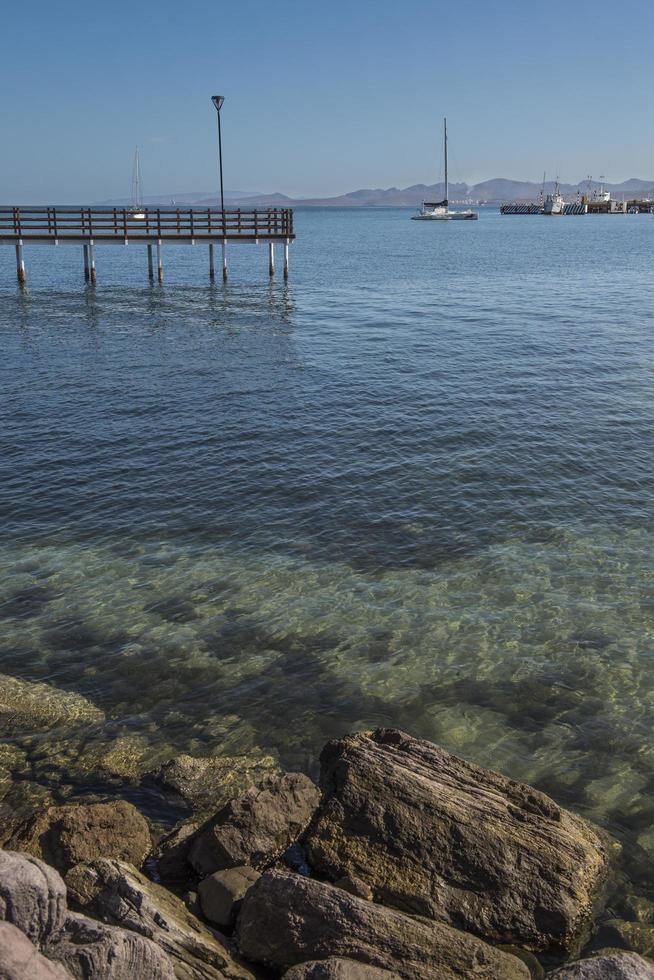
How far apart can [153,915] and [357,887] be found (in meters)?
1.81

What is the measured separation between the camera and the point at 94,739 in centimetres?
1017

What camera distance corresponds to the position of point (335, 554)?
15.2m

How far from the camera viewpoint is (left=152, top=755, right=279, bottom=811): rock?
358 inches

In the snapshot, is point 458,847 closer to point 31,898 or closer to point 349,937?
point 349,937

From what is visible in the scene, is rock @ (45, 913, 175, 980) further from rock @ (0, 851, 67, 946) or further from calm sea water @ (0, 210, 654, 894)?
calm sea water @ (0, 210, 654, 894)

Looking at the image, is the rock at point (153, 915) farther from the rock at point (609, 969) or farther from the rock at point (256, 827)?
the rock at point (609, 969)

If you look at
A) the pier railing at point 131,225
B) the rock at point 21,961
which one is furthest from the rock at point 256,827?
the pier railing at point 131,225

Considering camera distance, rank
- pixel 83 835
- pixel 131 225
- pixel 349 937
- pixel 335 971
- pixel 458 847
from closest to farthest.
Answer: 1. pixel 335 971
2. pixel 349 937
3. pixel 458 847
4. pixel 83 835
5. pixel 131 225

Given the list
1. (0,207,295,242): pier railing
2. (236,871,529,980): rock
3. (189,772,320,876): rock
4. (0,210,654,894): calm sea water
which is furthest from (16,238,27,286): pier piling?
(236,871,529,980): rock

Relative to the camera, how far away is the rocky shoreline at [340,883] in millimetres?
6070

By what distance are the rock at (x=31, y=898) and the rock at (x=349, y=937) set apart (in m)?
1.63

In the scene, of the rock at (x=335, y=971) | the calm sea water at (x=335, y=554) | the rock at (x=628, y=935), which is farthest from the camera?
the calm sea water at (x=335, y=554)

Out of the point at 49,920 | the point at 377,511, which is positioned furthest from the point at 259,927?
the point at 377,511

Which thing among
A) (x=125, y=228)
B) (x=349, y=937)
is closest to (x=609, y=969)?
(x=349, y=937)
